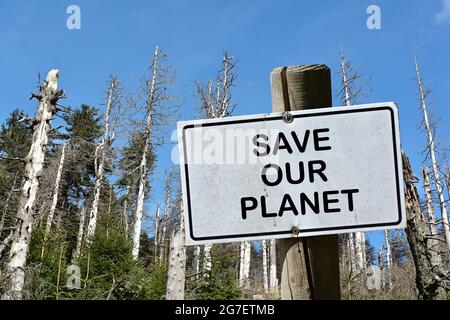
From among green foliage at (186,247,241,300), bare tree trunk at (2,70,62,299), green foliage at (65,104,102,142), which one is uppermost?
green foliage at (65,104,102,142)

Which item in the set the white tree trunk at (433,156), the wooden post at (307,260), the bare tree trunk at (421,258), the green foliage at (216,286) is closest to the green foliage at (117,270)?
the green foliage at (216,286)

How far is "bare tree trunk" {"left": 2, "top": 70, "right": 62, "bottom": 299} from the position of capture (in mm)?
8734

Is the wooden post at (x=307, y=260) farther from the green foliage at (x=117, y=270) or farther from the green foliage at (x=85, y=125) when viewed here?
the green foliage at (x=85, y=125)

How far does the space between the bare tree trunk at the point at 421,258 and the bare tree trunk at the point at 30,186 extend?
7.36m

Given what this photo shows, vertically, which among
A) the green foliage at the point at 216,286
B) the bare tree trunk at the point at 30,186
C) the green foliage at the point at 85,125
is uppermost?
the green foliage at the point at 85,125

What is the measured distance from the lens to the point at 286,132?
1.45 meters

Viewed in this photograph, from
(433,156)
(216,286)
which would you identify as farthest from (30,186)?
(433,156)

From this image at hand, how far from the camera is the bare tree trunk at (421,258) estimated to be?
24.7 feet

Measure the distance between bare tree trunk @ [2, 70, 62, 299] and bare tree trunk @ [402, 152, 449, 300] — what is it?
7.36 m

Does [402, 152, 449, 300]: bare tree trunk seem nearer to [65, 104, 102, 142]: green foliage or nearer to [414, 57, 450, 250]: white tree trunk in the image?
[414, 57, 450, 250]: white tree trunk

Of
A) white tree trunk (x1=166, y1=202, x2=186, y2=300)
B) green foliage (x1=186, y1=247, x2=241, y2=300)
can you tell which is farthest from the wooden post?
green foliage (x1=186, y1=247, x2=241, y2=300)

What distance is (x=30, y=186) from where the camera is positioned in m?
9.45

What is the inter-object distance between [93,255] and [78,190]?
→ 22.2 meters
